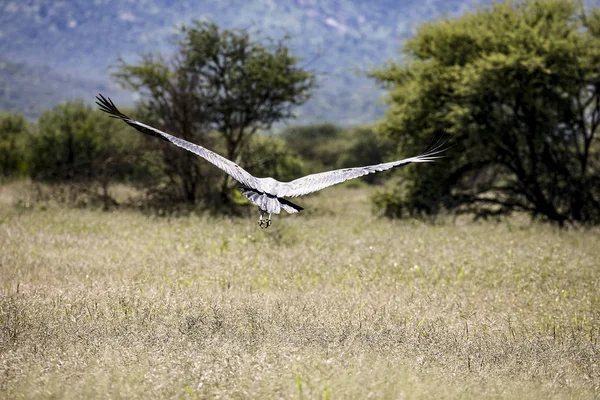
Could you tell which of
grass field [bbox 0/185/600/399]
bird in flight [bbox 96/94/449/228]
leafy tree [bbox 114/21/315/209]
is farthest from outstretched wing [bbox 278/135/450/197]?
leafy tree [bbox 114/21/315/209]

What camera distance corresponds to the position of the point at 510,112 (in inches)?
634

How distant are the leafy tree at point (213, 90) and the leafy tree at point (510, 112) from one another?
405cm

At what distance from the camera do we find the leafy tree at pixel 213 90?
55.5ft

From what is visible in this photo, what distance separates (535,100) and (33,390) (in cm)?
1473

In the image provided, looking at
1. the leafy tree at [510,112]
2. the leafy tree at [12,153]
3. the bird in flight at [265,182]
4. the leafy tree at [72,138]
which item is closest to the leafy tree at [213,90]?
the leafy tree at [510,112]

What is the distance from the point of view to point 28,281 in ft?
25.0

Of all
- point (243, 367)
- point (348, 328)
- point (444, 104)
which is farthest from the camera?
point (444, 104)

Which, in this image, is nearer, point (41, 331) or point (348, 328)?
point (41, 331)

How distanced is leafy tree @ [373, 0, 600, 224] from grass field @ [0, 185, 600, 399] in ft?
13.5

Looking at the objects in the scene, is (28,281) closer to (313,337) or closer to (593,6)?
(313,337)

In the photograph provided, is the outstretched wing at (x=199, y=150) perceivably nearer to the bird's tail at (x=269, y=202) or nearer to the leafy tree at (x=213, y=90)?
the bird's tail at (x=269, y=202)

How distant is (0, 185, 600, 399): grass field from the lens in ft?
14.0

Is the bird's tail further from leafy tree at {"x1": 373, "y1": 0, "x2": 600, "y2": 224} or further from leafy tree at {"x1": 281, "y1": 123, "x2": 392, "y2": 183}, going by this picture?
leafy tree at {"x1": 281, "y1": 123, "x2": 392, "y2": 183}

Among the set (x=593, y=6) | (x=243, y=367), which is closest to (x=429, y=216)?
(x=593, y=6)
